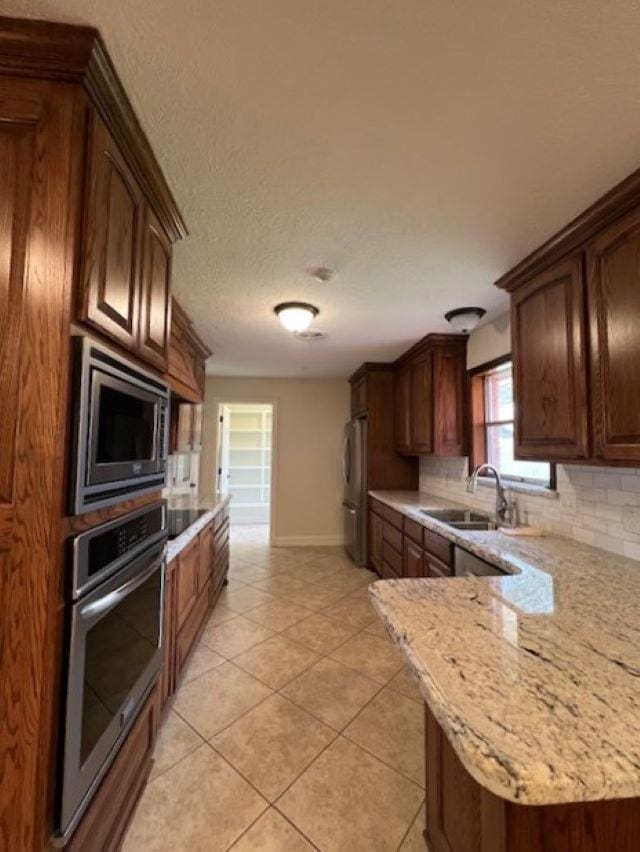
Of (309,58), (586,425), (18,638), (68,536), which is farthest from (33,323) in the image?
(586,425)

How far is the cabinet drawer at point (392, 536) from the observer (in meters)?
3.37

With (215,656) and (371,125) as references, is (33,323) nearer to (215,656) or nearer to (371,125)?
(371,125)

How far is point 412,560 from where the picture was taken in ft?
9.94

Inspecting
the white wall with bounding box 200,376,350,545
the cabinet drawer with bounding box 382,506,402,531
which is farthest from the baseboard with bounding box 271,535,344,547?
the cabinet drawer with bounding box 382,506,402,531

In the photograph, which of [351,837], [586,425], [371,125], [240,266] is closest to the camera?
[371,125]

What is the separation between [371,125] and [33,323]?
1.09 metres

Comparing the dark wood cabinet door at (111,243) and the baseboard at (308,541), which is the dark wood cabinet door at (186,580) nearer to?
the dark wood cabinet door at (111,243)

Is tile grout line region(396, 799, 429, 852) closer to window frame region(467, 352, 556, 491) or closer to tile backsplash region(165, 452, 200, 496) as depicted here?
window frame region(467, 352, 556, 491)

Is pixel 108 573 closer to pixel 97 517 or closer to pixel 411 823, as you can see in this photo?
pixel 97 517

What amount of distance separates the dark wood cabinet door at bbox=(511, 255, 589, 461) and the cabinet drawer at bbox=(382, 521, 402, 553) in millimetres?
1587

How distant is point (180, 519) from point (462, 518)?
7.34ft

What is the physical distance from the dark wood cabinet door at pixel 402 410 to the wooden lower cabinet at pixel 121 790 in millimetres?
3080

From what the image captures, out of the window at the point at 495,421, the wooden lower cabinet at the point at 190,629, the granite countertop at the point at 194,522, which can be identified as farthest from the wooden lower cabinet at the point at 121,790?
the window at the point at 495,421

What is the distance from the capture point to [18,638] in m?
0.82
